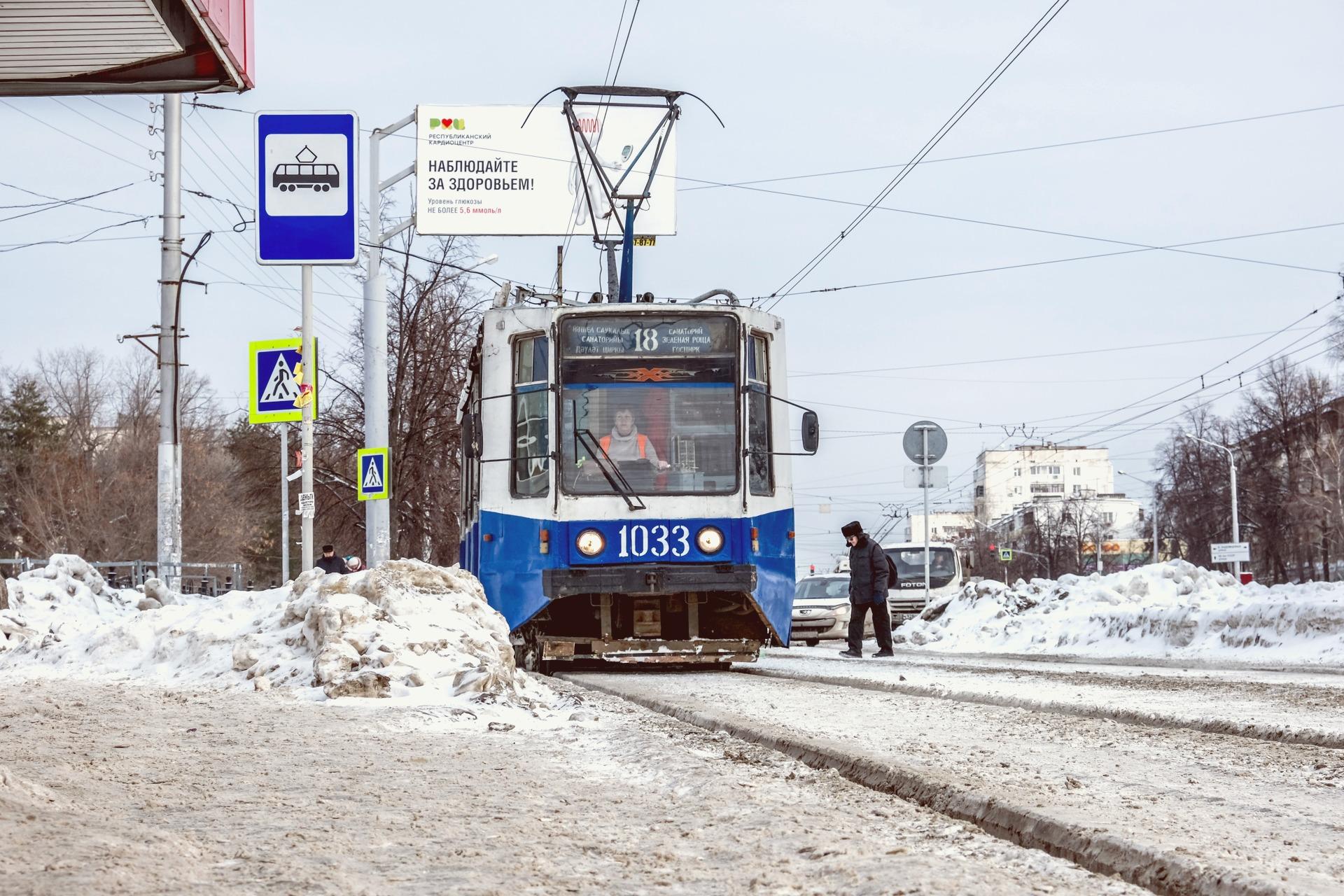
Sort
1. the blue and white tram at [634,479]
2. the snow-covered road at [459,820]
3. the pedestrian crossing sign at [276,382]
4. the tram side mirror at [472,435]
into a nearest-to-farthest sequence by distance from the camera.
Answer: the snow-covered road at [459,820] < the blue and white tram at [634,479] < the tram side mirror at [472,435] < the pedestrian crossing sign at [276,382]

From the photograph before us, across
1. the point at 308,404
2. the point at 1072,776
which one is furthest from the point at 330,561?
the point at 1072,776

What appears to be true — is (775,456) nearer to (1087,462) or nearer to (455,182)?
(455,182)

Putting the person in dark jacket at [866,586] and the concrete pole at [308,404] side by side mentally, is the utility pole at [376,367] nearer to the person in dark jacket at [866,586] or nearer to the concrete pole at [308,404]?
the concrete pole at [308,404]

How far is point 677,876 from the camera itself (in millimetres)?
3818

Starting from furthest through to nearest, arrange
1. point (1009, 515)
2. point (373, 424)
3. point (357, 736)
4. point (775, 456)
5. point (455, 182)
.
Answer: point (1009, 515)
point (455, 182)
point (373, 424)
point (775, 456)
point (357, 736)

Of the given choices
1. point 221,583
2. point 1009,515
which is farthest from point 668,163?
point 1009,515

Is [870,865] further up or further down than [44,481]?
further down

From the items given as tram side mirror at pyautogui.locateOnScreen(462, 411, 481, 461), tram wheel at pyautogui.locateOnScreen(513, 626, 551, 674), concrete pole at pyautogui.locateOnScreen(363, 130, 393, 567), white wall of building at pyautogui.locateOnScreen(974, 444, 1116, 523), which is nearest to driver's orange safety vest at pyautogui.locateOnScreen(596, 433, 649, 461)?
tram side mirror at pyautogui.locateOnScreen(462, 411, 481, 461)

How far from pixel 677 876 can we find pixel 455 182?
32556 mm

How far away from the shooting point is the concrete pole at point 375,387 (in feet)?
75.5

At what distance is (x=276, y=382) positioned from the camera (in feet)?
62.8

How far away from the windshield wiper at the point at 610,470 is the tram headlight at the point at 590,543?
358 millimetres

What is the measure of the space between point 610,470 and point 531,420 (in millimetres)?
856

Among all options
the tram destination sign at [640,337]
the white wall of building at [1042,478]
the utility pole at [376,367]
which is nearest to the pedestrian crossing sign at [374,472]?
the utility pole at [376,367]
